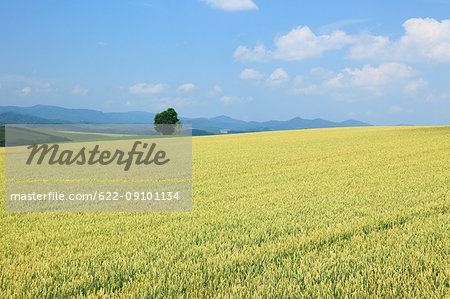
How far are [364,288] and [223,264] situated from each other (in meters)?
1.59

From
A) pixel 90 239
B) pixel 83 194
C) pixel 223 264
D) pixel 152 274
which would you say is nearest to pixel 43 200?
pixel 83 194

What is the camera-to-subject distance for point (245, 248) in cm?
405

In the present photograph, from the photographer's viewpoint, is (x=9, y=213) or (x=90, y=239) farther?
(x=9, y=213)

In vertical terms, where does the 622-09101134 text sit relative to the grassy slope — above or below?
below

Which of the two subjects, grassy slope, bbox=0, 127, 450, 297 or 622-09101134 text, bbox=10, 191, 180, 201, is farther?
622-09101134 text, bbox=10, 191, 180, 201

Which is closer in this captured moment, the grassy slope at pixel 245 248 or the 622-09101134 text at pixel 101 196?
the grassy slope at pixel 245 248

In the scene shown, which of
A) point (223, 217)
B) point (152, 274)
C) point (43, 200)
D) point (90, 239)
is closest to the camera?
point (152, 274)

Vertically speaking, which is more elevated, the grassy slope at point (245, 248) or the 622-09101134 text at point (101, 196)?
the grassy slope at point (245, 248)

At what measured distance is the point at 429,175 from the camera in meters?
9.52

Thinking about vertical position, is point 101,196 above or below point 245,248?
below

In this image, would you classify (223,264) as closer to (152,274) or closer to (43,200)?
(152,274)

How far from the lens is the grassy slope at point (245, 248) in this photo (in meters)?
3.17

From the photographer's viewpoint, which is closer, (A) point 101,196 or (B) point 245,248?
(B) point 245,248

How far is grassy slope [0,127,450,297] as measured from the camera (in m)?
3.17
